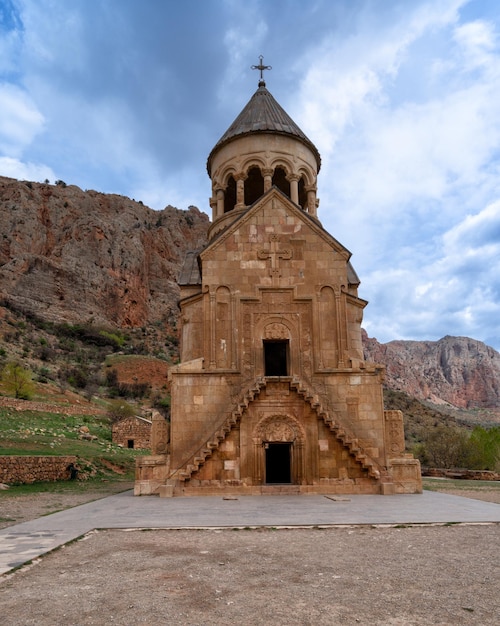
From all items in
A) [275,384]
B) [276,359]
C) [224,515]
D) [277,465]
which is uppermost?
[276,359]

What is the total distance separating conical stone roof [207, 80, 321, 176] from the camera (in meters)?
21.7

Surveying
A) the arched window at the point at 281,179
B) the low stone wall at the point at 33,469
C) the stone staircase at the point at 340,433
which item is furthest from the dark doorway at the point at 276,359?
the low stone wall at the point at 33,469

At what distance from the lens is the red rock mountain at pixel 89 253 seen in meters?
79.3

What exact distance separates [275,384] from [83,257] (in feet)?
247

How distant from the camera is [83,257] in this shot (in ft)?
278

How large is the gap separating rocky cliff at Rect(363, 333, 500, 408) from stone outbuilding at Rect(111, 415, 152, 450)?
10827cm

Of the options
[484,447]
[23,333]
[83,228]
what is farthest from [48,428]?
[83,228]

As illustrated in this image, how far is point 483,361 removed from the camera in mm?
151125

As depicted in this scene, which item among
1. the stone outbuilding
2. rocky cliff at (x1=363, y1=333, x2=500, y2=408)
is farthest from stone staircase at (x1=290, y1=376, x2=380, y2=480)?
rocky cliff at (x1=363, y1=333, x2=500, y2=408)

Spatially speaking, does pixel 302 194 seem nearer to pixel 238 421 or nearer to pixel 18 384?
pixel 238 421

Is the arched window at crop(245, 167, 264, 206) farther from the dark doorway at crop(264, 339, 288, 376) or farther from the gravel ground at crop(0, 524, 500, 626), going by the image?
the gravel ground at crop(0, 524, 500, 626)

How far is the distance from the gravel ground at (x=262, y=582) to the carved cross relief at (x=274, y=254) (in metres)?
11.0

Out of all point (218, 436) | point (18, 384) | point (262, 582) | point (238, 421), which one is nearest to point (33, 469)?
point (218, 436)

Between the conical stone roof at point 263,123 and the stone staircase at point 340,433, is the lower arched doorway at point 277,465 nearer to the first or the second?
the stone staircase at point 340,433
